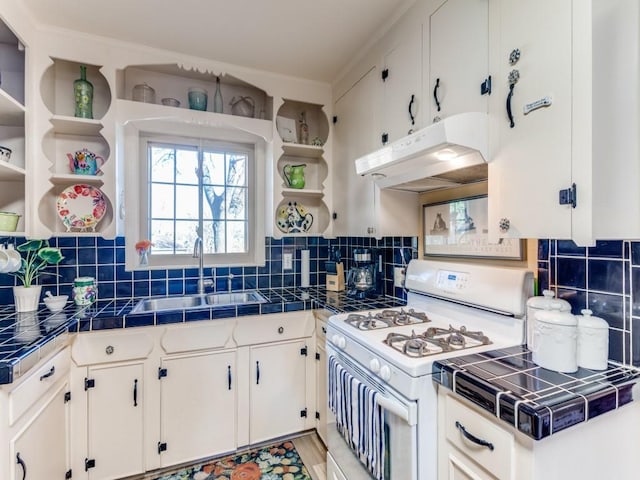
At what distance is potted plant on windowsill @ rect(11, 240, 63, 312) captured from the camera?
1728 millimetres

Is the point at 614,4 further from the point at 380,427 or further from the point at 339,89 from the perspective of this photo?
the point at 339,89

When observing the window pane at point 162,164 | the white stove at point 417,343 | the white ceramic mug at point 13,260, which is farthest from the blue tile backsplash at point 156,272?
the window pane at point 162,164

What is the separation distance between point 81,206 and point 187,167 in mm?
720

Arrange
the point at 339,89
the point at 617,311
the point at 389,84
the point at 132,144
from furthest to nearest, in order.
Answer: the point at 339,89 → the point at 132,144 → the point at 389,84 → the point at 617,311

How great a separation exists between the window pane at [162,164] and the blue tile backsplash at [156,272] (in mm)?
515

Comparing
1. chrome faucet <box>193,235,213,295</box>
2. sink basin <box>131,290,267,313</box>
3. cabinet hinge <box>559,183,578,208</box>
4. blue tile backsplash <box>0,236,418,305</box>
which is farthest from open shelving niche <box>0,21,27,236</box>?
cabinet hinge <box>559,183,578,208</box>

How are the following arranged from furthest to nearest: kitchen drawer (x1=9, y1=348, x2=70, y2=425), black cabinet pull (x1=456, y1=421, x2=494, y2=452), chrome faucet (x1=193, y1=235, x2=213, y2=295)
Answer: chrome faucet (x1=193, y1=235, x2=213, y2=295)
kitchen drawer (x1=9, y1=348, x2=70, y2=425)
black cabinet pull (x1=456, y1=421, x2=494, y2=452)

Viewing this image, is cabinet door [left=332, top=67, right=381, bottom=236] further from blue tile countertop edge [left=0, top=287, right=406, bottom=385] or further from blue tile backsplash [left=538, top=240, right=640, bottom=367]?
blue tile backsplash [left=538, top=240, right=640, bottom=367]

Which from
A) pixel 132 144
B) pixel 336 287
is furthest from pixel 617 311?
pixel 132 144

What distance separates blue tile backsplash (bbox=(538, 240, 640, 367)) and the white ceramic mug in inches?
99.0

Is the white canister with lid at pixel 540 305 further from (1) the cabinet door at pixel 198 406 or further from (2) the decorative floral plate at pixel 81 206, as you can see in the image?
(2) the decorative floral plate at pixel 81 206

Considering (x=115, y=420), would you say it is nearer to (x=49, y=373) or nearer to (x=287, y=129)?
(x=49, y=373)

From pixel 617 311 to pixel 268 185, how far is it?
78.5 inches

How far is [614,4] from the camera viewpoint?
0.90 m
